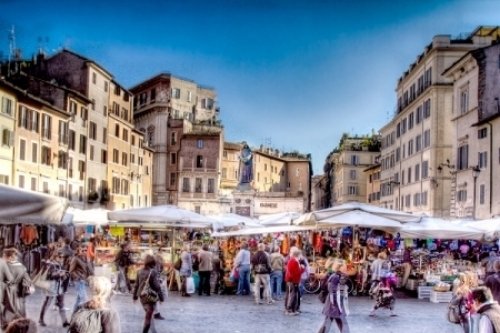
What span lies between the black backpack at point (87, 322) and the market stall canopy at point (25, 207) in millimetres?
3459

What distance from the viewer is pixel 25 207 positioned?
9.76 meters

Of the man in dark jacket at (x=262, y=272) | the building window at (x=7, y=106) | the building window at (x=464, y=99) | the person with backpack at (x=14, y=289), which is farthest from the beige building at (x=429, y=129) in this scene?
the person with backpack at (x=14, y=289)

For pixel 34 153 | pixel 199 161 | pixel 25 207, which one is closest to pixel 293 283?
pixel 25 207

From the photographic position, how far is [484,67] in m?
43.9

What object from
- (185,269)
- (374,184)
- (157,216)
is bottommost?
(185,269)

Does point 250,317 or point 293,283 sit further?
point 293,283

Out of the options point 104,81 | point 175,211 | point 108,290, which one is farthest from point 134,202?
point 108,290

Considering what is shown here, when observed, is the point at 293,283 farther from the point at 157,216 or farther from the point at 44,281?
the point at 157,216

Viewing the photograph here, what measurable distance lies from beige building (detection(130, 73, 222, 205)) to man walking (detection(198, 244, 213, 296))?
60.5 metres

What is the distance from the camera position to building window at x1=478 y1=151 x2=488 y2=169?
1641 inches

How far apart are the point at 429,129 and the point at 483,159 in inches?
545

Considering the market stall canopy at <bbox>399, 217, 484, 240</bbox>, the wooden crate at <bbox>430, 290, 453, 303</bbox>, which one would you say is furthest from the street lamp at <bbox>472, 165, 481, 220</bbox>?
the wooden crate at <bbox>430, 290, 453, 303</bbox>

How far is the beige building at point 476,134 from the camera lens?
4088 cm

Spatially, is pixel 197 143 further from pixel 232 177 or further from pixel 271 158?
pixel 271 158
